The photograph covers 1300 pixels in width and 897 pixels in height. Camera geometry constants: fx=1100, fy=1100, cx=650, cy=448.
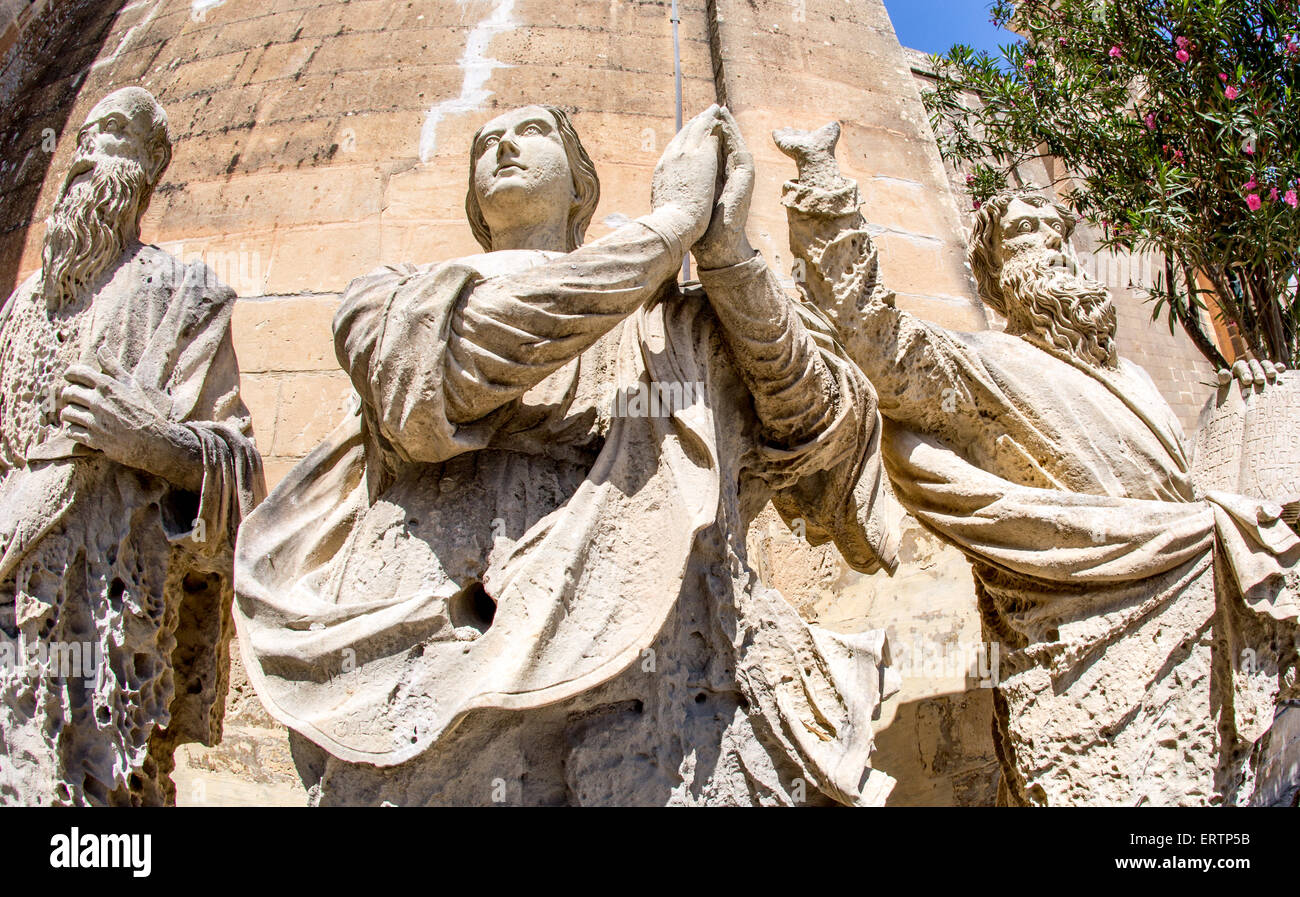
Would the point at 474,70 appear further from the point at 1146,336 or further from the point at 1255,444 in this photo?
the point at 1146,336

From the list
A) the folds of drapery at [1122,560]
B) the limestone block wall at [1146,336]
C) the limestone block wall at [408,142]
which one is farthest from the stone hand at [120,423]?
the limestone block wall at [1146,336]

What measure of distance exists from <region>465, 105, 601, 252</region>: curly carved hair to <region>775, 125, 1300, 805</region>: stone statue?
560mm

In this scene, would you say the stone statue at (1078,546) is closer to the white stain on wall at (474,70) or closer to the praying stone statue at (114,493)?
the praying stone statue at (114,493)

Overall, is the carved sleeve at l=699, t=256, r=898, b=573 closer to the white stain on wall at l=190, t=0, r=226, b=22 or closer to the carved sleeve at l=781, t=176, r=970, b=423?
the carved sleeve at l=781, t=176, r=970, b=423

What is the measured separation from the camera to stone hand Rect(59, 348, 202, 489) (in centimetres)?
279

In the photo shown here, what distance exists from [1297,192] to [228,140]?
16.3ft

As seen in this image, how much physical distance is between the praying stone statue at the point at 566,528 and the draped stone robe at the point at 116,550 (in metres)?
0.61

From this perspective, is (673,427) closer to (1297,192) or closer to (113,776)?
(113,776)

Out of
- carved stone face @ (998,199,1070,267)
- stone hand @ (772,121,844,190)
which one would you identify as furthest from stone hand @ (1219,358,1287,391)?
stone hand @ (772,121,844,190)

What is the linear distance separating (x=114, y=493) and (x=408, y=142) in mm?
3032

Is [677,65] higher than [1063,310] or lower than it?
higher

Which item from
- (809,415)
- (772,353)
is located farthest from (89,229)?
(809,415)

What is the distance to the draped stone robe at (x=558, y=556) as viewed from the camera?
7.16ft

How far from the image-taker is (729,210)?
261 cm
